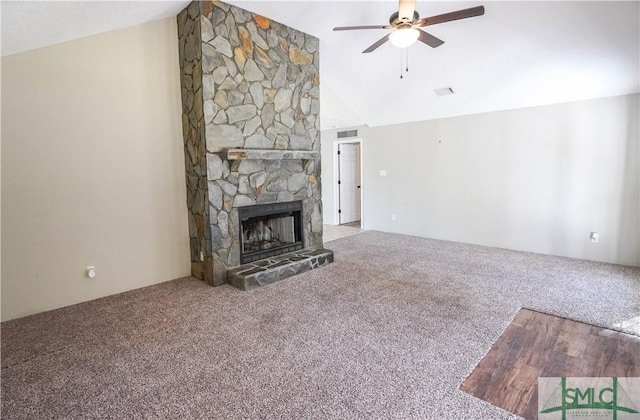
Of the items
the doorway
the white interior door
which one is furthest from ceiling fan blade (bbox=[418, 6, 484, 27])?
the white interior door

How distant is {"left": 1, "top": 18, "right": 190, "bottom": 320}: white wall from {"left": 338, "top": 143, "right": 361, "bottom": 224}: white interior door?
4.64 meters

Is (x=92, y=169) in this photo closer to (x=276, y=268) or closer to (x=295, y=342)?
(x=276, y=268)

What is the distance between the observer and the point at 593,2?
3230 millimetres

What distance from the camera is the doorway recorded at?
810 centimetres

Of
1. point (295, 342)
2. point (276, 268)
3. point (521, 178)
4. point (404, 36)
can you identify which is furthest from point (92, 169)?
point (521, 178)

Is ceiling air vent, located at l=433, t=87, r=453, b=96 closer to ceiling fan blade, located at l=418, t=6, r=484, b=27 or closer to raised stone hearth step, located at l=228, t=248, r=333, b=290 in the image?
ceiling fan blade, located at l=418, t=6, r=484, b=27

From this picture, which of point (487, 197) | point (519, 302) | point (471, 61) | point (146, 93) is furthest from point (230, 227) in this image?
point (487, 197)

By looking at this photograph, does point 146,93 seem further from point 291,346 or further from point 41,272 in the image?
point 291,346

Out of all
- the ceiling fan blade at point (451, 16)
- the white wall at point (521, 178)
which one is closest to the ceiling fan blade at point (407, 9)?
the ceiling fan blade at point (451, 16)

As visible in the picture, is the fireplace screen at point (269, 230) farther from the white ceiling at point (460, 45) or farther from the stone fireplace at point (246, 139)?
the white ceiling at point (460, 45)

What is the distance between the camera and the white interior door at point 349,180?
26.7 feet

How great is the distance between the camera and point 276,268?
404 centimetres

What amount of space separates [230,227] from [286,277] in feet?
3.05

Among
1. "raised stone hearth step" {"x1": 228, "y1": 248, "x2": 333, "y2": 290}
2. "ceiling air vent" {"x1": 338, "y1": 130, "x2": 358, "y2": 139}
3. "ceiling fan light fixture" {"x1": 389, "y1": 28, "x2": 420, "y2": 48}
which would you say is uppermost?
"ceiling fan light fixture" {"x1": 389, "y1": 28, "x2": 420, "y2": 48}
